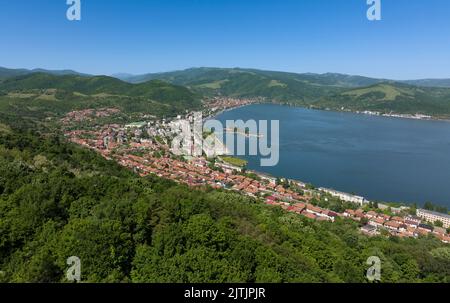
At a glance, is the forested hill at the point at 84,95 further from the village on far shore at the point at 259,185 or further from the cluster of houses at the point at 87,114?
the village on far shore at the point at 259,185

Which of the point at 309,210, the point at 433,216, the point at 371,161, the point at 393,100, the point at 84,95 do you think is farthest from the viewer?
the point at 393,100

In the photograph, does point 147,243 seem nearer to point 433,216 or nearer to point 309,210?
point 309,210

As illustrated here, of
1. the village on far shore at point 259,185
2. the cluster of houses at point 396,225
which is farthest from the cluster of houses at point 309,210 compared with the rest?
the cluster of houses at point 396,225

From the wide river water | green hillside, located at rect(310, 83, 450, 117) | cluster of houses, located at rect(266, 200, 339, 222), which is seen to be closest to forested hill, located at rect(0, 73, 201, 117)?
the wide river water

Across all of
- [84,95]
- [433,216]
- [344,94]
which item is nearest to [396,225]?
[433,216]

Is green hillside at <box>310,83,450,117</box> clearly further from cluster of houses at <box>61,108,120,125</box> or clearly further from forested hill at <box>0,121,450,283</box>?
forested hill at <box>0,121,450,283</box>
